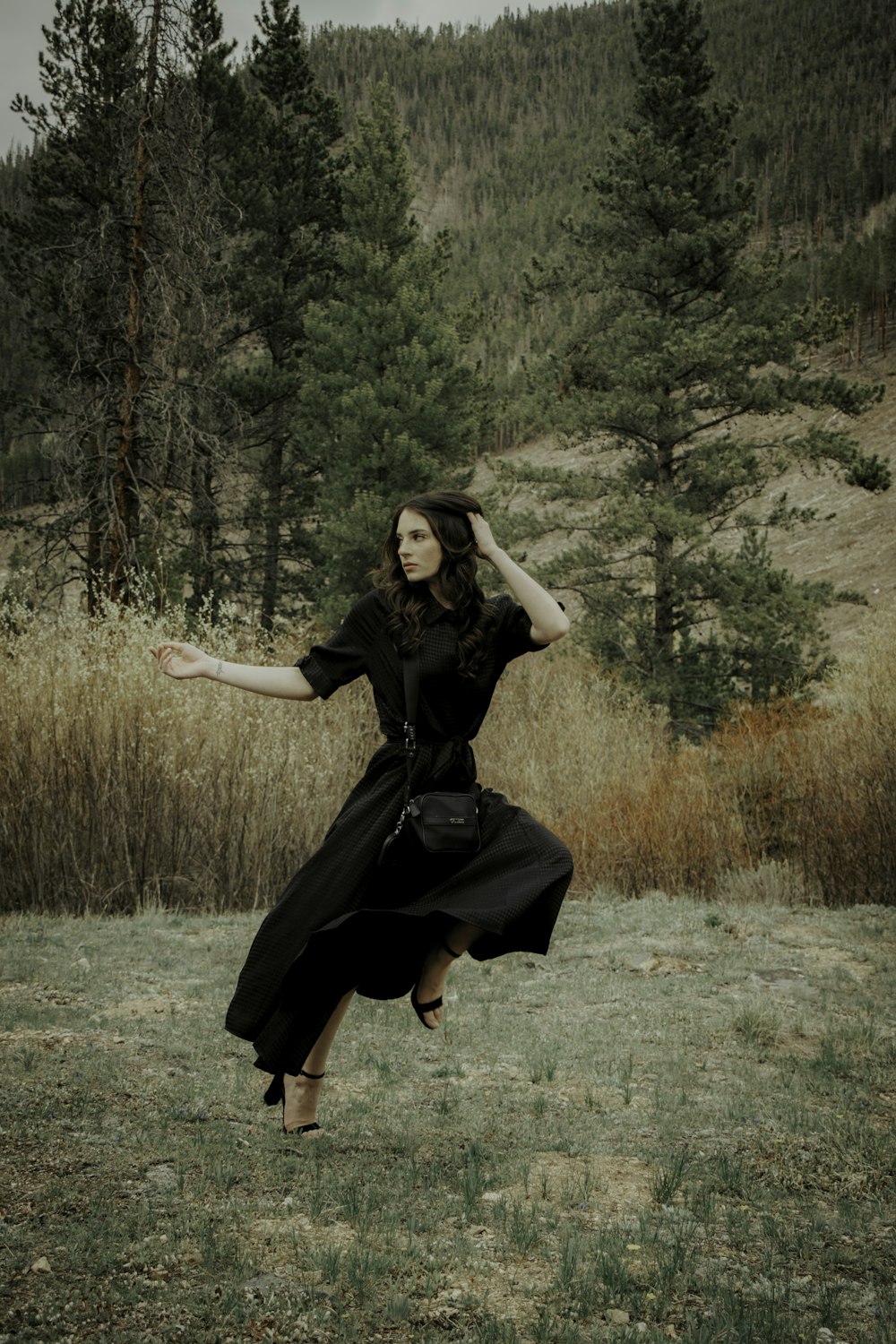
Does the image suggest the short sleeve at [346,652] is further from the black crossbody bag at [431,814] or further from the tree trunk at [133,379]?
the tree trunk at [133,379]

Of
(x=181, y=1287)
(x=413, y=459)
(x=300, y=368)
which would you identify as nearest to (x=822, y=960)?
(x=181, y=1287)

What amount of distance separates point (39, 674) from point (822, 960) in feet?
20.0

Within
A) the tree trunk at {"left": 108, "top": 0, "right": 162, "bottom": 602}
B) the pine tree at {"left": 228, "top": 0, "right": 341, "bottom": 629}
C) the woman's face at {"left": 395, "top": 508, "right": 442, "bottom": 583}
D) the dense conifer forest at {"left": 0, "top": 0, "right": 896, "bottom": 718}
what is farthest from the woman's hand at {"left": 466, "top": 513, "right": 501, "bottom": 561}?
the pine tree at {"left": 228, "top": 0, "right": 341, "bottom": 629}

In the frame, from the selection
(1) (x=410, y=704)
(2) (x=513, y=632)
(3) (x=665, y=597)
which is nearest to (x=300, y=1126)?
(1) (x=410, y=704)

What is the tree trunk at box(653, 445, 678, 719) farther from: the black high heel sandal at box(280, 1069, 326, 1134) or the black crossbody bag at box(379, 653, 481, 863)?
the black crossbody bag at box(379, 653, 481, 863)

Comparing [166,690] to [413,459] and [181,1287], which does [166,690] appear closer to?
[181,1287]

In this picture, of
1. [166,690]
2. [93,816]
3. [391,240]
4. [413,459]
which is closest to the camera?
[93,816]

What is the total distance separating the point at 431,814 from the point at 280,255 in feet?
68.5

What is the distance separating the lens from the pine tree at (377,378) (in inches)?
727

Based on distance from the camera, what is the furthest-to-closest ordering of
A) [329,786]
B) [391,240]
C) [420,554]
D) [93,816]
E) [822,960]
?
[391,240], [329,786], [93,816], [822,960], [420,554]

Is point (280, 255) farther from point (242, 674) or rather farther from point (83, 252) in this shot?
point (242, 674)

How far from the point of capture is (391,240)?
20062 mm

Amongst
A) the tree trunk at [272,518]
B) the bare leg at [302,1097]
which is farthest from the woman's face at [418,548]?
the tree trunk at [272,518]

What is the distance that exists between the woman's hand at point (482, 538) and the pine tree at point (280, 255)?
17464mm
